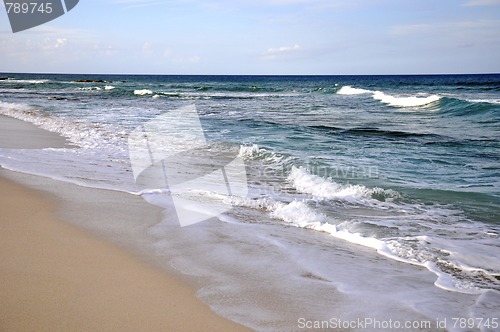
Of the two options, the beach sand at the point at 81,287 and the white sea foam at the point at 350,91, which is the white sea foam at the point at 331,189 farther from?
the white sea foam at the point at 350,91

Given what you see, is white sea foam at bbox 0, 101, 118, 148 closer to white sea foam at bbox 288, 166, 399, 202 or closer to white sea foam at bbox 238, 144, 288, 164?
white sea foam at bbox 238, 144, 288, 164

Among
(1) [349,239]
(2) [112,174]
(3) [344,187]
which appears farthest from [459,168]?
(2) [112,174]

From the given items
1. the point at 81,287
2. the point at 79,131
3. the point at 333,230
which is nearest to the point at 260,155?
the point at 333,230

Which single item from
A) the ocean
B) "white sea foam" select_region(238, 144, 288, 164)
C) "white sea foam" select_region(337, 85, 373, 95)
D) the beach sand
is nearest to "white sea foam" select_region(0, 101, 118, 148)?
the ocean

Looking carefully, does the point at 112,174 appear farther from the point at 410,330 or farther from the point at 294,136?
the point at 294,136

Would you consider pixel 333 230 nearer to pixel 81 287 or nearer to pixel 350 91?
pixel 81 287

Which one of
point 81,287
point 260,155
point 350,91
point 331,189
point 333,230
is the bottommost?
point 350,91

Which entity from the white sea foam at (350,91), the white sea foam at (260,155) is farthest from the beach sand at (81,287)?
the white sea foam at (350,91)

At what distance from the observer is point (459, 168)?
807cm

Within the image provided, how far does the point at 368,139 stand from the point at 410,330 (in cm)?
921

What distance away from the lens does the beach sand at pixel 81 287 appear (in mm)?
2525

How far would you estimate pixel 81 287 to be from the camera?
290 cm

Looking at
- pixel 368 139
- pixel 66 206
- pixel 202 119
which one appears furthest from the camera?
pixel 202 119

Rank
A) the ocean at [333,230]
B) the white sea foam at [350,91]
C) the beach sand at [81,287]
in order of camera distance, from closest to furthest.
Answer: the beach sand at [81,287], the ocean at [333,230], the white sea foam at [350,91]
